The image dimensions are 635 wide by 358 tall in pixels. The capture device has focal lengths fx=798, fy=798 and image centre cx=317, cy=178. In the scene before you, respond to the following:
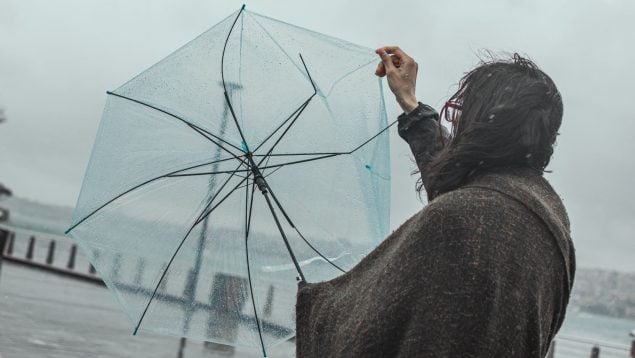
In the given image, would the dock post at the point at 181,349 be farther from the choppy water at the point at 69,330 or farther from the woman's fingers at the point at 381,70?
the woman's fingers at the point at 381,70

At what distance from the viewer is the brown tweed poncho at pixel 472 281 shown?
1.52 metres

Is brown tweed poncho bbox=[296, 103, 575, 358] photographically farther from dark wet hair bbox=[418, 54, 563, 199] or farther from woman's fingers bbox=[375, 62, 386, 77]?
woman's fingers bbox=[375, 62, 386, 77]

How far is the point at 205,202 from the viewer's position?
343 centimetres

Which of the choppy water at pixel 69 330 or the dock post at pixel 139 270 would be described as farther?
the choppy water at pixel 69 330

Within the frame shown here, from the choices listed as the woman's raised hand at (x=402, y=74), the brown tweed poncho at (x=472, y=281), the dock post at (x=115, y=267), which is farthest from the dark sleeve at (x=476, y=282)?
the dock post at (x=115, y=267)

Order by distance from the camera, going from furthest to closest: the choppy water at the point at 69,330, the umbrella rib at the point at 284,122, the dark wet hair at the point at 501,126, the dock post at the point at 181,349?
the dock post at the point at 181,349
the choppy water at the point at 69,330
the umbrella rib at the point at 284,122
the dark wet hair at the point at 501,126

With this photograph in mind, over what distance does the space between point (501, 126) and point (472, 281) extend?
1.29 feet

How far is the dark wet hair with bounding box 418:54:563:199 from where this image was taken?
68.6 inches

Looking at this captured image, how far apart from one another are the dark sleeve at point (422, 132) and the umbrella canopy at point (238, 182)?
2.88 feet

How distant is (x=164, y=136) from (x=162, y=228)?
0.40 meters

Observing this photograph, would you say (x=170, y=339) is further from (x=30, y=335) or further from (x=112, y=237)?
(x=112, y=237)

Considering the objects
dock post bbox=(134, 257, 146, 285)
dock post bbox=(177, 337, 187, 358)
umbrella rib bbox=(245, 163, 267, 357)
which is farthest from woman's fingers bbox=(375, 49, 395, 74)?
dock post bbox=(177, 337, 187, 358)

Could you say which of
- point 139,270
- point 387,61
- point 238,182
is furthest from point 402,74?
point 139,270

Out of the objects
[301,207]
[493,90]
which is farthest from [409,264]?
[301,207]
